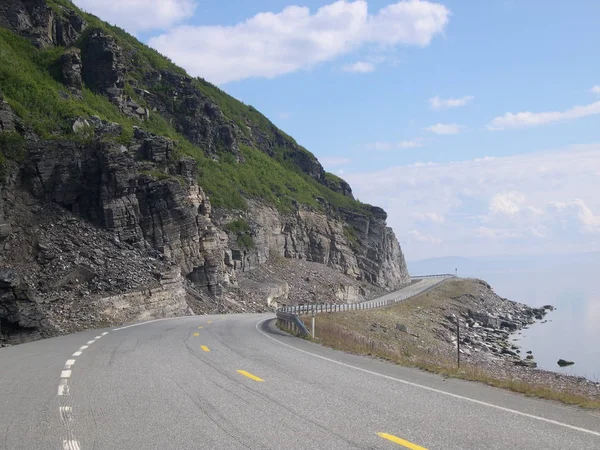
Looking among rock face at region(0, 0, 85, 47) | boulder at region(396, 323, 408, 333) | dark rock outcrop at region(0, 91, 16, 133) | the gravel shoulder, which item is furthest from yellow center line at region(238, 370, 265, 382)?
rock face at region(0, 0, 85, 47)

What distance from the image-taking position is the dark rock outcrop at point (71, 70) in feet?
184

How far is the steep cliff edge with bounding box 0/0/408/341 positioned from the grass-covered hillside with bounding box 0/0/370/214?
8.6 inches

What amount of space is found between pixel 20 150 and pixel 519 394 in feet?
122

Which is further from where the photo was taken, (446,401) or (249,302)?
(249,302)

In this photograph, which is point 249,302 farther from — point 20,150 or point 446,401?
point 446,401

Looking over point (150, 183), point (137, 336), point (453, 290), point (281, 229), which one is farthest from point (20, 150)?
point (453, 290)

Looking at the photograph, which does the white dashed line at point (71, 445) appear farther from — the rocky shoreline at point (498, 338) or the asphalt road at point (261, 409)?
the rocky shoreline at point (498, 338)

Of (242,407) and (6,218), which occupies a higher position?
(6,218)

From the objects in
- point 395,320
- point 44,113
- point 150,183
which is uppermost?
point 44,113

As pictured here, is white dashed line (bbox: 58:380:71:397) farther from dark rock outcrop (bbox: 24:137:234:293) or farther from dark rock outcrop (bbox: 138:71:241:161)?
→ dark rock outcrop (bbox: 138:71:241:161)

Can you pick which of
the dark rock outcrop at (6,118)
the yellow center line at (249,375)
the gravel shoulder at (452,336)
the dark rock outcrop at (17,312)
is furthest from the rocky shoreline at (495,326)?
the dark rock outcrop at (6,118)

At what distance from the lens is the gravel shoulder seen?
62.1ft

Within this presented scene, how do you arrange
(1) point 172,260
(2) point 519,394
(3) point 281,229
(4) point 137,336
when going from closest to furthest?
(2) point 519,394 → (4) point 137,336 → (1) point 172,260 → (3) point 281,229

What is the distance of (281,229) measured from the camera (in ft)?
260
